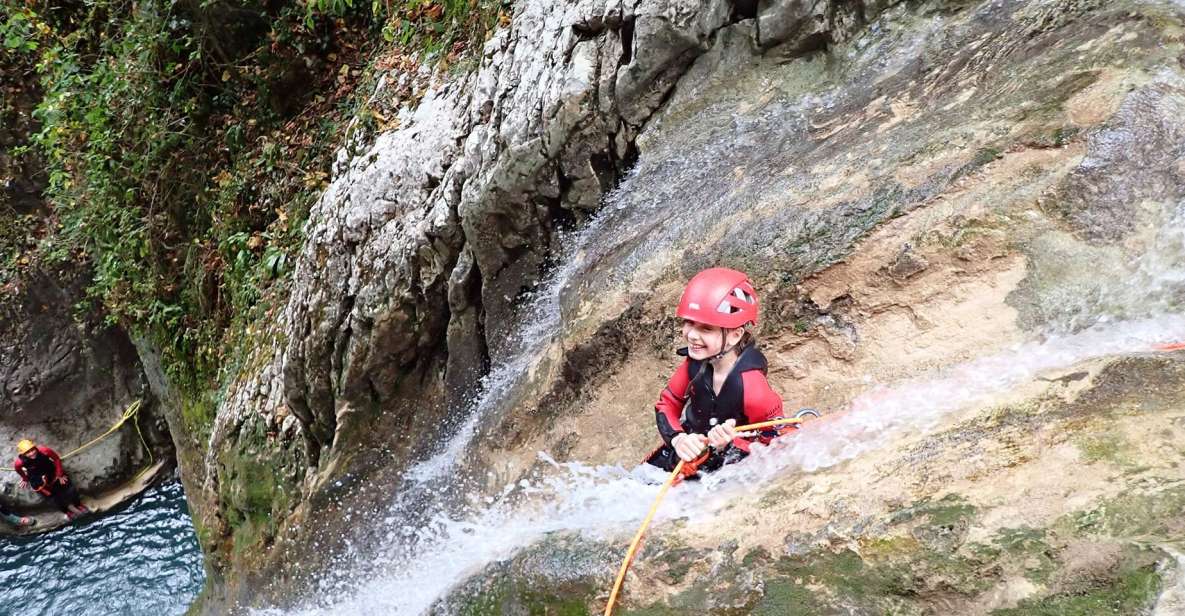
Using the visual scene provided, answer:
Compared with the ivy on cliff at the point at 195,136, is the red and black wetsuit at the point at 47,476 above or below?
below

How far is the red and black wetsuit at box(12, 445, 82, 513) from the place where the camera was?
12102 mm

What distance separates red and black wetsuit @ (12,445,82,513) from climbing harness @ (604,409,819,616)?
12.1 meters

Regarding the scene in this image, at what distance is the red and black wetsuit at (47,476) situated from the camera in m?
12.1

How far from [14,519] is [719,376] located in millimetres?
13331

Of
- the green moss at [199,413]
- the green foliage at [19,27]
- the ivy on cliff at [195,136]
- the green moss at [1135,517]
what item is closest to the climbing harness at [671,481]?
the green moss at [1135,517]

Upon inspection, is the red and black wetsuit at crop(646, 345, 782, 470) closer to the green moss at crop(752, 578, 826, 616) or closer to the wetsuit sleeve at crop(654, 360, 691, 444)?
the wetsuit sleeve at crop(654, 360, 691, 444)

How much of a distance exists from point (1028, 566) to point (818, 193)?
258 centimetres

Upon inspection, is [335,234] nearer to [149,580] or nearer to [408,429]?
[408,429]

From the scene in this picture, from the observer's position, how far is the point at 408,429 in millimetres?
6742

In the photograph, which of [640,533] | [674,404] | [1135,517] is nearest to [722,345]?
[674,404]

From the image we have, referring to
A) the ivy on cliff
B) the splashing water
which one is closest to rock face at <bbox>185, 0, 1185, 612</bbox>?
the splashing water

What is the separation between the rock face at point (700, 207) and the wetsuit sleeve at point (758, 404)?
58 centimetres

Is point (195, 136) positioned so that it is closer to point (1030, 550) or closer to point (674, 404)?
point (674, 404)

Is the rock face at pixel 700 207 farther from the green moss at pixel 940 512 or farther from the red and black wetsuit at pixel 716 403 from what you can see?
the red and black wetsuit at pixel 716 403
